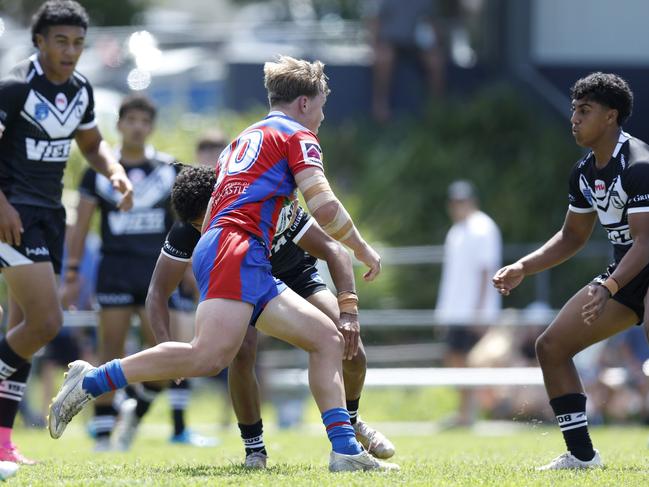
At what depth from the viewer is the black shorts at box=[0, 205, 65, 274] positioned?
7309 millimetres

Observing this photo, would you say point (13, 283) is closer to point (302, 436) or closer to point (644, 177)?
point (644, 177)

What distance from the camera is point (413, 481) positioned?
5.74 meters

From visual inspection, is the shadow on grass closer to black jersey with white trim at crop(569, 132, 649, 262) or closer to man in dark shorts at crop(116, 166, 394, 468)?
man in dark shorts at crop(116, 166, 394, 468)

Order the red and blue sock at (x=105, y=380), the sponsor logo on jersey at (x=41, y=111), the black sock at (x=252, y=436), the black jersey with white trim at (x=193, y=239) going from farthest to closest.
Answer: the sponsor logo on jersey at (x=41, y=111) < the black sock at (x=252, y=436) < the black jersey with white trim at (x=193, y=239) < the red and blue sock at (x=105, y=380)

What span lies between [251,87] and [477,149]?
386cm

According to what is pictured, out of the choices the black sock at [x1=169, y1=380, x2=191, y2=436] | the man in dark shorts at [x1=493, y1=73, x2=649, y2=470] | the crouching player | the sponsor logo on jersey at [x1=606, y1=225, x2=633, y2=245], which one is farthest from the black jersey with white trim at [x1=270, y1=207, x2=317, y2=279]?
the black sock at [x1=169, y1=380, x2=191, y2=436]

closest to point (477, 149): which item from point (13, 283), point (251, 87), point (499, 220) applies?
point (499, 220)

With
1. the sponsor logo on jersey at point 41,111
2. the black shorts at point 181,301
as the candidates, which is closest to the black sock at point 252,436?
the sponsor logo on jersey at point 41,111

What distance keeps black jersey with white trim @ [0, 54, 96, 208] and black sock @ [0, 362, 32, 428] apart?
43.4 inches

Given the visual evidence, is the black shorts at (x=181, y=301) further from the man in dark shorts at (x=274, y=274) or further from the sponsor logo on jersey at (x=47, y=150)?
the man in dark shorts at (x=274, y=274)

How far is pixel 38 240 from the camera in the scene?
7.45m

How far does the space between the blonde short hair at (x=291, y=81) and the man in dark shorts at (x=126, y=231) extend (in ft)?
12.2

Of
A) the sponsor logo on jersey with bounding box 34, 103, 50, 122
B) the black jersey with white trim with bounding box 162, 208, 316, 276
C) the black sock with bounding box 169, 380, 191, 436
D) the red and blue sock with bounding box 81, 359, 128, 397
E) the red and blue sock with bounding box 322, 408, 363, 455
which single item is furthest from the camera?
the black sock with bounding box 169, 380, 191, 436

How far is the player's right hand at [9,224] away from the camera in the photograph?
711cm
